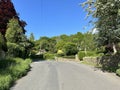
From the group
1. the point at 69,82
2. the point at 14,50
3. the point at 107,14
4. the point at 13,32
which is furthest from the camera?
the point at 13,32

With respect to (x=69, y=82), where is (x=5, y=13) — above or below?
Result: above

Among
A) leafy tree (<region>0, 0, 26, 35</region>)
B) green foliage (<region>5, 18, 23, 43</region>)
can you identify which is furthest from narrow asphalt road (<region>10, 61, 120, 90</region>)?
leafy tree (<region>0, 0, 26, 35</region>)

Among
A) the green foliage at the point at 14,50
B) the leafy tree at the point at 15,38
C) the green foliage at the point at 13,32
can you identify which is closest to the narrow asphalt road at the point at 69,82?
the green foliage at the point at 14,50

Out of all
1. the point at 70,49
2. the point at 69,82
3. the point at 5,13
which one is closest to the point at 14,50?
the point at 5,13

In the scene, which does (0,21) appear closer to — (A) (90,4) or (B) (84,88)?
(A) (90,4)

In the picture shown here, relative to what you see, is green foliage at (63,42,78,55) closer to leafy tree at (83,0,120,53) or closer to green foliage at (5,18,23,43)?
green foliage at (5,18,23,43)

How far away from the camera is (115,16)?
16031mm

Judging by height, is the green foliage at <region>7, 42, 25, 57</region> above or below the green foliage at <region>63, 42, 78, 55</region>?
below

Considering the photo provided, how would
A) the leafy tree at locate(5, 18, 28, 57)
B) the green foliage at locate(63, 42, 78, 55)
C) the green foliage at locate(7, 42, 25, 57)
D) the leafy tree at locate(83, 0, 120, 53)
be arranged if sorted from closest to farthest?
the leafy tree at locate(83, 0, 120, 53) → the green foliage at locate(7, 42, 25, 57) → the leafy tree at locate(5, 18, 28, 57) → the green foliage at locate(63, 42, 78, 55)

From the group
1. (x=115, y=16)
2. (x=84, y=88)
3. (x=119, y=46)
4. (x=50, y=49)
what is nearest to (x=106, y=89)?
(x=84, y=88)

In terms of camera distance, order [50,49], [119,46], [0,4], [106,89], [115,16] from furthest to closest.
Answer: [50,49] → [0,4] → [119,46] → [115,16] → [106,89]

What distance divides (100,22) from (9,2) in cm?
2504

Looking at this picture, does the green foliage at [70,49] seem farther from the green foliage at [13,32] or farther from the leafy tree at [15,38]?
the green foliage at [13,32]

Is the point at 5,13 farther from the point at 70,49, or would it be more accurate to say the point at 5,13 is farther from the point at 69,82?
the point at 70,49
